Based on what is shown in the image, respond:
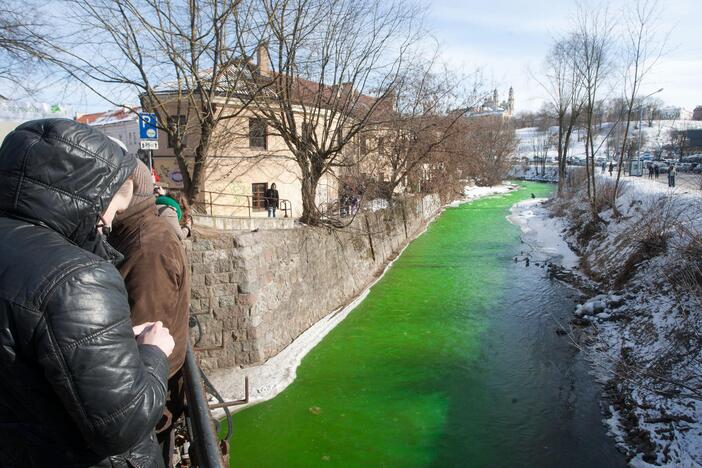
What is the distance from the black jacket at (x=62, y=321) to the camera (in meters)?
1.23

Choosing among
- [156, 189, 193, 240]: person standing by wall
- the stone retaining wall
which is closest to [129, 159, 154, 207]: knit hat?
[156, 189, 193, 240]: person standing by wall

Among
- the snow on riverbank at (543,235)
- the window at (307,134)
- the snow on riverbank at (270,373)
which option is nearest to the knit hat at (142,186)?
the snow on riverbank at (270,373)

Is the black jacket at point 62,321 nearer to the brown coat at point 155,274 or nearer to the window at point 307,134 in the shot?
the brown coat at point 155,274

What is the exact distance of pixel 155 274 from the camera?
235 cm

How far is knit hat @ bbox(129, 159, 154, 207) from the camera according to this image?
2650 millimetres

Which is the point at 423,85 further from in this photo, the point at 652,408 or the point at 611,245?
the point at 652,408

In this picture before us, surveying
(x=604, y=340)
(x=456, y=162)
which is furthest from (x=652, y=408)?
(x=456, y=162)

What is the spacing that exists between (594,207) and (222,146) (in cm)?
1500

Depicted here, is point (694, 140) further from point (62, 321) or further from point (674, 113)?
point (674, 113)

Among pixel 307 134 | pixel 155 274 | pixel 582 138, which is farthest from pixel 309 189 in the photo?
pixel 582 138

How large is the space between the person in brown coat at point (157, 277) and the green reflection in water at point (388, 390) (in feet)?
17.5

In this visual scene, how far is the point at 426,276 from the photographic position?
16578mm

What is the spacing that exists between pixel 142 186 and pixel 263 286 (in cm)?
703

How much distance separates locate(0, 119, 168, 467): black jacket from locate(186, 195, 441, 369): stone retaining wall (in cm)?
563
